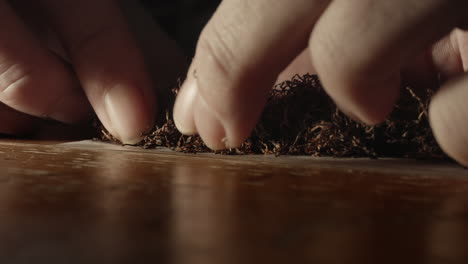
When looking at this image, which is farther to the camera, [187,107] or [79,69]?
[79,69]

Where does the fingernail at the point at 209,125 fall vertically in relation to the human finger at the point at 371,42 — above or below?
below

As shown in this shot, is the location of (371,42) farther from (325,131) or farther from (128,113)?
(128,113)

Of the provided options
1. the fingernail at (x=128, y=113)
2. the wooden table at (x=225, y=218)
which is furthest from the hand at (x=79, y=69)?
the wooden table at (x=225, y=218)

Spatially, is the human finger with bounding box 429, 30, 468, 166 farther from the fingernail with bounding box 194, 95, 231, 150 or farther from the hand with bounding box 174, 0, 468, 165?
the fingernail with bounding box 194, 95, 231, 150

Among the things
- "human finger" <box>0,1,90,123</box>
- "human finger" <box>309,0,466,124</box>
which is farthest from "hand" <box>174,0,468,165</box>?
"human finger" <box>0,1,90,123</box>

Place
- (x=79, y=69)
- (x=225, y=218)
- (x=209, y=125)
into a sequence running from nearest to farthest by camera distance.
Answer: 1. (x=225, y=218)
2. (x=209, y=125)
3. (x=79, y=69)

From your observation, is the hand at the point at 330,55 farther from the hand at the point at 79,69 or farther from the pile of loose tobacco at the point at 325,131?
the hand at the point at 79,69

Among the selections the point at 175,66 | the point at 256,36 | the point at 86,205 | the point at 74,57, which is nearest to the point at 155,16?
the point at 175,66

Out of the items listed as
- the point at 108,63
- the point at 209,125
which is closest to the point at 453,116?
the point at 209,125
